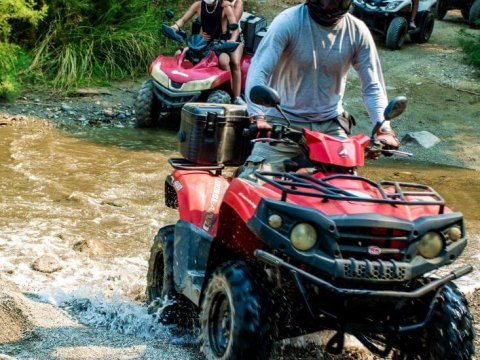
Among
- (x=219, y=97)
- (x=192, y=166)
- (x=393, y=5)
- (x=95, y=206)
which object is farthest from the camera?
(x=393, y=5)

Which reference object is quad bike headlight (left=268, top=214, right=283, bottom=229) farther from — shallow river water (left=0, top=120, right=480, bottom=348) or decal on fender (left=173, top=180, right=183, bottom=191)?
shallow river water (left=0, top=120, right=480, bottom=348)

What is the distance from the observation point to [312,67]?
5043 millimetres

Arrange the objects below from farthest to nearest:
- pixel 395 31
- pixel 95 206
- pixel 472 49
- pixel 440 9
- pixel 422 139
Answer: pixel 440 9 < pixel 395 31 < pixel 472 49 < pixel 422 139 < pixel 95 206

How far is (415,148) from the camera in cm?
1206

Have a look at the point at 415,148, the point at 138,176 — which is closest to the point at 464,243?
the point at 138,176

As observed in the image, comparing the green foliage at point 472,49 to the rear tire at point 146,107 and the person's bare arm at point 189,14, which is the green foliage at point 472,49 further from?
the rear tire at point 146,107

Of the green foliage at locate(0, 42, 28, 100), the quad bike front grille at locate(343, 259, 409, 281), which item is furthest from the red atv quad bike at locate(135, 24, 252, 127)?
the quad bike front grille at locate(343, 259, 409, 281)

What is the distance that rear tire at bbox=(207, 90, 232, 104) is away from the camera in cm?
1141

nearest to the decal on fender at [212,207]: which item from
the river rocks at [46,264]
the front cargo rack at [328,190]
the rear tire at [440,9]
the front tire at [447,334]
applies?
the front cargo rack at [328,190]

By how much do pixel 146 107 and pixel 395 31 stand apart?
6.24 metres

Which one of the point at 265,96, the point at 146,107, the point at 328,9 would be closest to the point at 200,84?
the point at 146,107

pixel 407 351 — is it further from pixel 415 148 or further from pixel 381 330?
pixel 415 148

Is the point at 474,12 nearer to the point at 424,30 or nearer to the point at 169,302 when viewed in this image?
the point at 424,30

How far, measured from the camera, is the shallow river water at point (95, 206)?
241 inches
